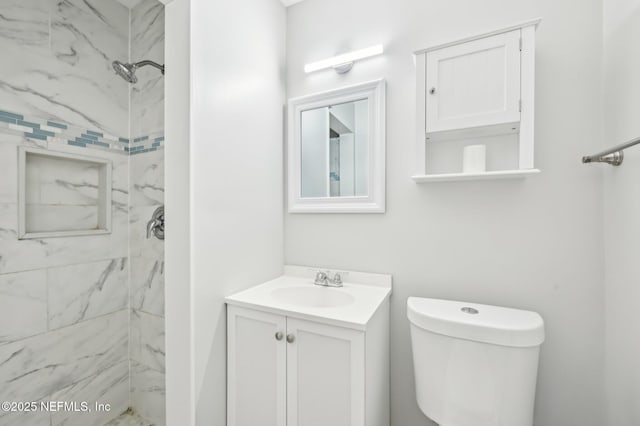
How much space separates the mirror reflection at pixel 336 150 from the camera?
148 centimetres

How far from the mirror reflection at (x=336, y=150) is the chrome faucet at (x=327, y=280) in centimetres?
44

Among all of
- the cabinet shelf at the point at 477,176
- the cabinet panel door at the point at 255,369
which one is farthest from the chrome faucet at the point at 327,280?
the cabinet shelf at the point at 477,176

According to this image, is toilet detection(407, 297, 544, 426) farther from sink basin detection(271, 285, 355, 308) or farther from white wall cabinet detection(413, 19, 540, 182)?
white wall cabinet detection(413, 19, 540, 182)

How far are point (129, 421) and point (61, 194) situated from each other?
1434 mm

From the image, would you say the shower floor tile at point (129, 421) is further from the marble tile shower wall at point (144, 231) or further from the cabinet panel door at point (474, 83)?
the cabinet panel door at point (474, 83)

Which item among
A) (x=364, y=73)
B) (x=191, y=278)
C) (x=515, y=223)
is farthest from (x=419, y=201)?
(x=191, y=278)

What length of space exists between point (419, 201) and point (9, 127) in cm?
197

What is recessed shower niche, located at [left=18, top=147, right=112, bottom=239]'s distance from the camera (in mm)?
1378

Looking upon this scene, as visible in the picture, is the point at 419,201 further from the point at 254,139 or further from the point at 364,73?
the point at 254,139

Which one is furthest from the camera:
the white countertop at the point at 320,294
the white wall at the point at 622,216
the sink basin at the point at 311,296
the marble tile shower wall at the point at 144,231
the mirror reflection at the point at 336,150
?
the marble tile shower wall at the point at 144,231

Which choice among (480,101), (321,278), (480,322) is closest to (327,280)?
(321,278)

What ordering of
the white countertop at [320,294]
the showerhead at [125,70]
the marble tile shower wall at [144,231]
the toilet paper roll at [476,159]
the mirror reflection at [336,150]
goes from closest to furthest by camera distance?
the white countertop at [320,294] → the toilet paper roll at [476,159] → the showerhead at [125,70] → the mirror reflection at [336,150] → the marble tile shower wall at [144,231]

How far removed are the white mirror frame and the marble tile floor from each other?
160 centimetres

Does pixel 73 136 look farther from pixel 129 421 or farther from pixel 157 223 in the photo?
pixel 129 421
